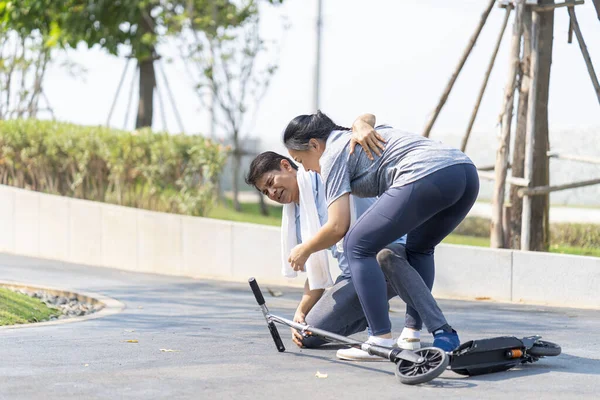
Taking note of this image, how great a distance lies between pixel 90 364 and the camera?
5590 mm

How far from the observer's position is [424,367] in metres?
4.95

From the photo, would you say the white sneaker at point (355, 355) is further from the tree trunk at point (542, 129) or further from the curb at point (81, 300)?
the tree trunk at point (542, 129)

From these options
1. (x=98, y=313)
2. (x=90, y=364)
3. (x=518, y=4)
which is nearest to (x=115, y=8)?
(x=518, y=4)

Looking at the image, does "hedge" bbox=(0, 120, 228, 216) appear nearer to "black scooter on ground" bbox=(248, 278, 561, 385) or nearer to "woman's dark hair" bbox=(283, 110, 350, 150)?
"woman's dark hair" bbox=(283, 110, 350, 150)

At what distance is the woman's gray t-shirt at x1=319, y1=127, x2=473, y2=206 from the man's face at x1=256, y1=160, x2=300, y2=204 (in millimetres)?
652

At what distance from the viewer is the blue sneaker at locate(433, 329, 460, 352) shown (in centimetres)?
527

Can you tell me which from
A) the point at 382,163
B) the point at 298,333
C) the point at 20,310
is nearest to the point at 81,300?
the point at 20,310

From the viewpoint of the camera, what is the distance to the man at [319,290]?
237 inches

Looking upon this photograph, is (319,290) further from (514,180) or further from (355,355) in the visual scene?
(514,180)

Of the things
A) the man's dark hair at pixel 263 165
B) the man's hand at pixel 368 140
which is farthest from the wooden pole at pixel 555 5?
the man's hand at pixel 368 140

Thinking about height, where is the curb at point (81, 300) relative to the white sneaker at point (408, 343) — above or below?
below

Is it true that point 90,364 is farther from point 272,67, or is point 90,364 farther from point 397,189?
point 272,67

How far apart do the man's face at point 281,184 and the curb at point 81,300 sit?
215cm

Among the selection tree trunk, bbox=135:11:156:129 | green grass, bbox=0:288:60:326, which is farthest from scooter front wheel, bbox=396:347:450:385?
tree trunk, bbox=135:11:156:129
